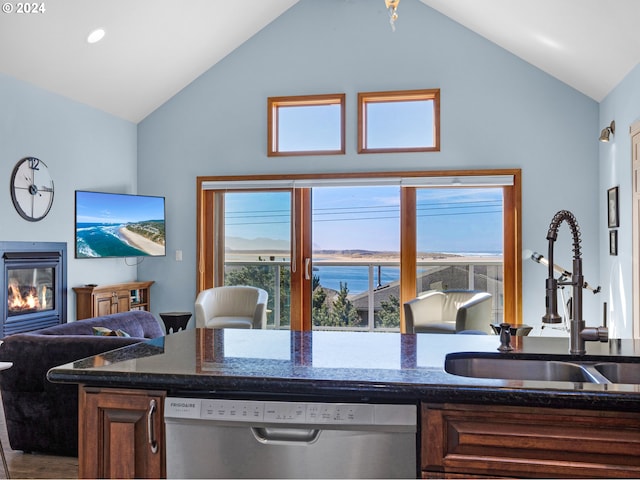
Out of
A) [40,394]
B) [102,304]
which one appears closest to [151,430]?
[40,394]

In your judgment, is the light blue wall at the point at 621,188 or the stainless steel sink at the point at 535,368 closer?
the stainless steel sink at the point at 535,368

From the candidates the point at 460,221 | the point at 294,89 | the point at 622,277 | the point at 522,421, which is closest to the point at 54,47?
the point at 294,89

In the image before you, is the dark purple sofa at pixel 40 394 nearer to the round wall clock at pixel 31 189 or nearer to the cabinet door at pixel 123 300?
the round wall clock at pixel 31 189

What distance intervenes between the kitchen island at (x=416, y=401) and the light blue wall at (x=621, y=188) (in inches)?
119

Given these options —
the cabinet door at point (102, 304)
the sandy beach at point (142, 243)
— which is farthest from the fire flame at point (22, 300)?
the sandy beach at point (142, 243)

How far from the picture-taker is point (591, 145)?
5734 mm

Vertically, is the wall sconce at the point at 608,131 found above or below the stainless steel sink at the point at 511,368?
above

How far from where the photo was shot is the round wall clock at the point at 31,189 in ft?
15.6

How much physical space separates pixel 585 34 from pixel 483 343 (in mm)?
3247

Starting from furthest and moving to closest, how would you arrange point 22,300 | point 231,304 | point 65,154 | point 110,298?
point 231,304
point 110,298
point 65,154
point 22,300

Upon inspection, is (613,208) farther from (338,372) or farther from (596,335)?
(338,372)

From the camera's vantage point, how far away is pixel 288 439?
5.27ft

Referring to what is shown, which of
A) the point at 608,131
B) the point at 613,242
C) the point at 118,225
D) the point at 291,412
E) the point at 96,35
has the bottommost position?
the point at 291,412

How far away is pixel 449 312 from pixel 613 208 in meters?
1.72
